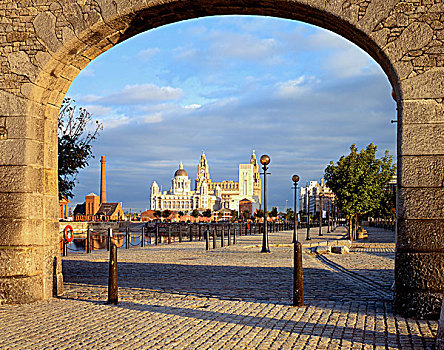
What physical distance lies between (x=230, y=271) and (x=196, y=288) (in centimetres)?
335

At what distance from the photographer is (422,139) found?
7.31 metres

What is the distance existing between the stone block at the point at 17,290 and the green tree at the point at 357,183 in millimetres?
25969

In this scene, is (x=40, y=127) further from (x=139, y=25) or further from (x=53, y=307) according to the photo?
(x=53, y=307)

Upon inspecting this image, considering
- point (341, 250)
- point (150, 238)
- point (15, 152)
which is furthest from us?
point (150, 238)

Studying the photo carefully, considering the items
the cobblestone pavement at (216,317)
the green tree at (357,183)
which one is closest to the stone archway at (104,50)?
the cobblestone pavement at (216,317)

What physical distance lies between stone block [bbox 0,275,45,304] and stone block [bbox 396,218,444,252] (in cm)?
574

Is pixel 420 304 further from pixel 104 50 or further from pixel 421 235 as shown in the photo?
pixel 104 50

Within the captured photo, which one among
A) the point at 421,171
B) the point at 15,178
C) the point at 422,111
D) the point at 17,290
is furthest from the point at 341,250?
the point at 15,178

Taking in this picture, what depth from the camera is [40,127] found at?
8859mm

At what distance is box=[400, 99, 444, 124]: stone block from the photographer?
729cm

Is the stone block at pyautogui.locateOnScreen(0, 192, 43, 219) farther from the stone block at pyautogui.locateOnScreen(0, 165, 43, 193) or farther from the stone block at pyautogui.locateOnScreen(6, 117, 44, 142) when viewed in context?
the stone block at pyautogui.locateOnScreen(6, 117, 44, 142)

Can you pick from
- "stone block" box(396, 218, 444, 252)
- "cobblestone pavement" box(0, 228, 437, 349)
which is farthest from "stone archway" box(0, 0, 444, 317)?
"cobblestone pavement" box(0, 228, 437, 349)

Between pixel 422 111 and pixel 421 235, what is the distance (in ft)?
5.74

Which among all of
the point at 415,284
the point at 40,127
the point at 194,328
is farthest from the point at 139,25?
the point at 415,284
